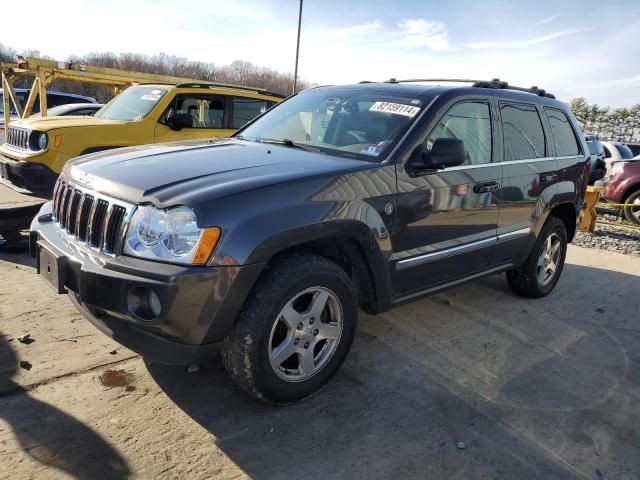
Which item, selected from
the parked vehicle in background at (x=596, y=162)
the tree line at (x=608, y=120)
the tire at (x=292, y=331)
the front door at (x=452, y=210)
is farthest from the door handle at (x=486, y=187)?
the tree line at (x=608, y=120)

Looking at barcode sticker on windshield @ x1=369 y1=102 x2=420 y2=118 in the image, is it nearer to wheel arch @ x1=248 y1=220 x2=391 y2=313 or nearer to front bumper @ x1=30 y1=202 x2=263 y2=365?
wheel arch @ x1=248 y1=220 x2=391 y2=313

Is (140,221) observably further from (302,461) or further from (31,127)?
(31,127)

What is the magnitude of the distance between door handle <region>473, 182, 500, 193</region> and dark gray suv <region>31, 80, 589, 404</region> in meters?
0.01

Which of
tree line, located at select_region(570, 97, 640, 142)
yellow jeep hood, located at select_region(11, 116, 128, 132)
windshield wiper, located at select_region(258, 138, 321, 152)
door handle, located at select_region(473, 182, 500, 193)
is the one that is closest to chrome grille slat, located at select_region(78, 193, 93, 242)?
windshield wiper, located at select_region(258, 138, 321, 152)

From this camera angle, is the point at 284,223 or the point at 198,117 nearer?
the point at 284,223

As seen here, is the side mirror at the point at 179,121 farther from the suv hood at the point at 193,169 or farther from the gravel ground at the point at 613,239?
the gravel ground at the point at 613,239

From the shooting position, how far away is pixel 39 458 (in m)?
2.31

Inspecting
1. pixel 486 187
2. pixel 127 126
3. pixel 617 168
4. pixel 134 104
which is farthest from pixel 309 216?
pixel 617 168

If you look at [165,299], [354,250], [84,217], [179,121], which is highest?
[179,121]

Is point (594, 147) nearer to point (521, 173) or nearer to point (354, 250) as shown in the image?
point (521, 173)

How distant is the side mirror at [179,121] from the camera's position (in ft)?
23.4

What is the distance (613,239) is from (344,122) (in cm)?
648

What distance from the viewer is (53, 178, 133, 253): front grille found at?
2.48 metres

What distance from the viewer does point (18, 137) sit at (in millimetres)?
6684
